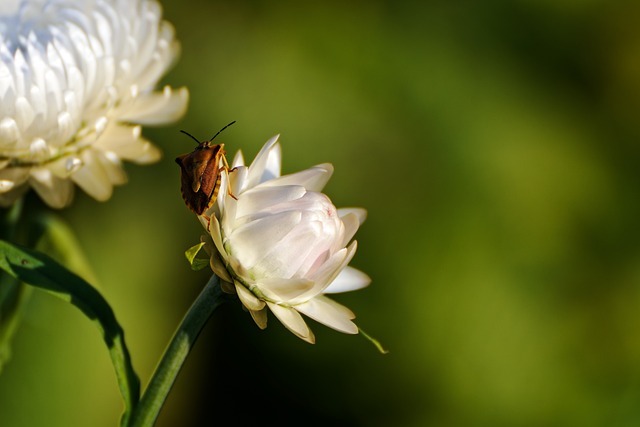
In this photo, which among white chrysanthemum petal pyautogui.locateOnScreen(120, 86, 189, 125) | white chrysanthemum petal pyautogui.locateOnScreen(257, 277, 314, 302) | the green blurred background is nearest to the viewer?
white chrysanthemum petal pyautogui.locateOnScreen(257, 277, 314, 302)

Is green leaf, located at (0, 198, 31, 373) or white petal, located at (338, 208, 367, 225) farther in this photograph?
green leaf, located at (0, 198, 31, 373)

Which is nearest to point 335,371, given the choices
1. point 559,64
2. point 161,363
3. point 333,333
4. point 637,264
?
point 333,333

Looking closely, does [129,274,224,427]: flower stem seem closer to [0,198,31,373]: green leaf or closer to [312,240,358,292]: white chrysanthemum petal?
[312,240,358,292]: white chrysanthemum petal

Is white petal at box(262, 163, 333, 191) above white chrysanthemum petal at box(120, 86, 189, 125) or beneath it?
above

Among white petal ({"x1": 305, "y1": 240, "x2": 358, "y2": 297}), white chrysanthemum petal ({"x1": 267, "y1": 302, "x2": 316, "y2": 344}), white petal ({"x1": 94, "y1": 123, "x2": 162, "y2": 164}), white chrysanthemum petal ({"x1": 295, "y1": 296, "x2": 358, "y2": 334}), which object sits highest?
white petal ({"x1": 305, "y1": 240, "x2": 358, "y2": 297})

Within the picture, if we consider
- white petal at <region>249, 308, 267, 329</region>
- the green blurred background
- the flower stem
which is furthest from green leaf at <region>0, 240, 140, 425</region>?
the green blurred background

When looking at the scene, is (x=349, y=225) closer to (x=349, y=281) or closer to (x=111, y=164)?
(x=349, y=281)

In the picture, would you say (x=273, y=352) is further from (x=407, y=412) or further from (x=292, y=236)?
(x=292, y=236)
